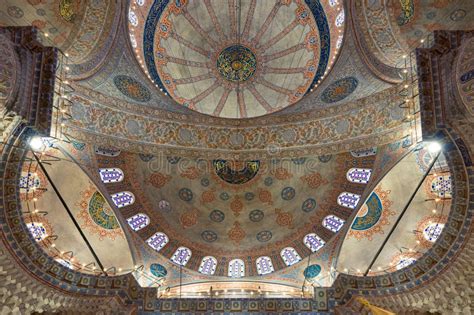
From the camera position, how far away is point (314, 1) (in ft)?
44.6

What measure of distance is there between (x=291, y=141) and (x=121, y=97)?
20.6ft

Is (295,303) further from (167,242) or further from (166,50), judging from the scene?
(166,50)

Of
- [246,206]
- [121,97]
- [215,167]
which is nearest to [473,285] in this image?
[246,206]

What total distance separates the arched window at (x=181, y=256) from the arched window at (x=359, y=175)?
693 cm

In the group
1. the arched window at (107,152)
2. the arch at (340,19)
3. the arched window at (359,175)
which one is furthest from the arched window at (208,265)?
the arch at (340,19)

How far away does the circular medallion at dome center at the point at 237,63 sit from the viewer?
15.7 meters

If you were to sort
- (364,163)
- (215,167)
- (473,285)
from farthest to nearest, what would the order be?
(215,167) → (364,163) → (473,285)

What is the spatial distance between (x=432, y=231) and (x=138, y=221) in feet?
34.7

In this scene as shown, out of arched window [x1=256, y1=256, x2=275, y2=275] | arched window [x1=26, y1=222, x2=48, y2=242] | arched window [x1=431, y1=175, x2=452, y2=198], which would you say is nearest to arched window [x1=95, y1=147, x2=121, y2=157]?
arched window [x1=26, y1=222, x2=48, y2=242]

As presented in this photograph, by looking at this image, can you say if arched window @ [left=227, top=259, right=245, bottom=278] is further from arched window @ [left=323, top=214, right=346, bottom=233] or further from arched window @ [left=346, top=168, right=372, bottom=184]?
arched window @ [left=346, top=168, right=372, bottom=184]

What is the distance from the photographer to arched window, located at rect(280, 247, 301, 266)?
13.9m

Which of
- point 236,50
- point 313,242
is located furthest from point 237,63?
point 313,242

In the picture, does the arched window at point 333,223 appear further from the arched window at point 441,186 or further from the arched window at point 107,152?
the arched window at point 107,152

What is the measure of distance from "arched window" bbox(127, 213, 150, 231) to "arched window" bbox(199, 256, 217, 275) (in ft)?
9.00
